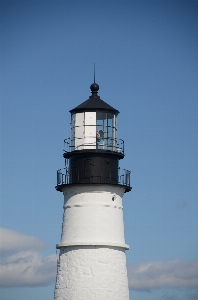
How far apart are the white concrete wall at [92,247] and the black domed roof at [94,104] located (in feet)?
10.5

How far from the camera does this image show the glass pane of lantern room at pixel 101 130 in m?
42.6

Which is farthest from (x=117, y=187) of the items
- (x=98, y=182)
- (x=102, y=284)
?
(x=102, y=284)

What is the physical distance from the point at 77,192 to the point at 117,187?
166 cm

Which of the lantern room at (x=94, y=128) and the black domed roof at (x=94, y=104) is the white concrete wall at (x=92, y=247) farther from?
the black domed roof at (x=94, y=104)

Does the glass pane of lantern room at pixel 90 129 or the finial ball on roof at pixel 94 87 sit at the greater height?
the finial ball on roof at pixel 94 87

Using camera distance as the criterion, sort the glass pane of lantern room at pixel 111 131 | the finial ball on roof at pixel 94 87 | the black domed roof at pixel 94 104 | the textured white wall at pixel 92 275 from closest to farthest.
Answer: the textured white wall at pixel 92 275, the black domed roof at pixel 94 104, the glass pane of lantern room at pixel 111 131, the finial ball on roof at pixel 94 87

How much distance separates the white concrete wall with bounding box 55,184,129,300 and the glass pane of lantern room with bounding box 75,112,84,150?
1755 millimetres

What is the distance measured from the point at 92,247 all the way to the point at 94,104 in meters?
5.95

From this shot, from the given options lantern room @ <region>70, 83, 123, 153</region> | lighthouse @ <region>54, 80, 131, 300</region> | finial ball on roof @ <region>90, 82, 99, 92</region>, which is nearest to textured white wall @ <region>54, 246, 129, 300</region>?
lighthouse @ <region>54, 80, 131, 300</region>

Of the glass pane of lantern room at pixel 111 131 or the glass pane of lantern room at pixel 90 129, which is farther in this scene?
the glass pane of lantern room at pixel 111 131

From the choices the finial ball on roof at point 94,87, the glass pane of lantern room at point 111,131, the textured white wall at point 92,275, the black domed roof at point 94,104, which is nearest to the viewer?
the textured white wall at point 92,275

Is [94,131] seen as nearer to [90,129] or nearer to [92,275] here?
[90,129]

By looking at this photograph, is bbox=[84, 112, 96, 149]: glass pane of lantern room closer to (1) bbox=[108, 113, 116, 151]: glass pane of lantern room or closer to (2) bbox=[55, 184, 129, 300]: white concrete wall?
(1) bbox=[108, 113, 116, 151]: glass pane of lantern room

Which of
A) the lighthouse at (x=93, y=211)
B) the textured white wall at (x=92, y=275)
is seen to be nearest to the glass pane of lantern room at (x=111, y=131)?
the lighthouse at (x=93, y=211)
